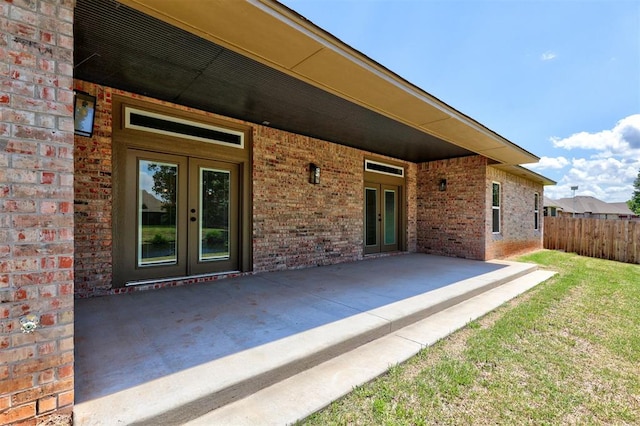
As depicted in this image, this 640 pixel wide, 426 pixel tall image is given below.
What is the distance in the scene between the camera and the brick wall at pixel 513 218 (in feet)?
26.3

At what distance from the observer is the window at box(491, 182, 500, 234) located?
8.42 metres

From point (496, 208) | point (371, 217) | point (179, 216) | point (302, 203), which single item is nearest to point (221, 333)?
point (179, 216)

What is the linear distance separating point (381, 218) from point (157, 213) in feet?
19.1

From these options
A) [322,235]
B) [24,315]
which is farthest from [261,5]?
[322,235]

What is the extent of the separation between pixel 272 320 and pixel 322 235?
3.62 metres

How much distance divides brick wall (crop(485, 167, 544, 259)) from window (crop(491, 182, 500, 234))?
168mm

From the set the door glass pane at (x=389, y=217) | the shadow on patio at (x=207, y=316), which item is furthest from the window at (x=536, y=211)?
the shadow on patio at (x=207, y=316)

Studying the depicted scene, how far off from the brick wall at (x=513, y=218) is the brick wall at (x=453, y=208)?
273mm

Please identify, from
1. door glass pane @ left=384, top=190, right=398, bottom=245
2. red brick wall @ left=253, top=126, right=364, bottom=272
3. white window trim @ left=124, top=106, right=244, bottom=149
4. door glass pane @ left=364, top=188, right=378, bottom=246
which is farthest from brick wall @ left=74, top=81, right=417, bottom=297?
door glass pane @ left=384, top=190, right=398, bottom=245

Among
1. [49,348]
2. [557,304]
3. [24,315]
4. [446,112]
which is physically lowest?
[557,304]

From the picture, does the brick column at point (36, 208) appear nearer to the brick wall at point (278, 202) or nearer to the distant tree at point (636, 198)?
the brick wall at point (278, 202)

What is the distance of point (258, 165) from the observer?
554cm

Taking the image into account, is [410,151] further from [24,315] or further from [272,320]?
[24,315]

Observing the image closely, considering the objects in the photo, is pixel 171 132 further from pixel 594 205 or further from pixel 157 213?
pixel 594 205
